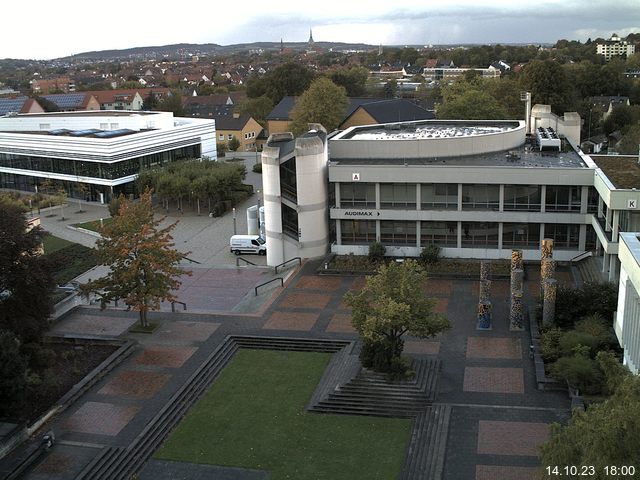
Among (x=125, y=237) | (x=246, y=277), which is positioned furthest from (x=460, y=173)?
(x=125, y=237)

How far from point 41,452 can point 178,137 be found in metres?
52.3

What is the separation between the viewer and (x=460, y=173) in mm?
39750

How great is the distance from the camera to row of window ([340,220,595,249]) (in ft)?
130

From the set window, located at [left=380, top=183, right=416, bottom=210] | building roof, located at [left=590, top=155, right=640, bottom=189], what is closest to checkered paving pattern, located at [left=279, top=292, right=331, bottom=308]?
window, located at [left=380, top=183, right=416, bottom=210]

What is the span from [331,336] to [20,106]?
11116 cm

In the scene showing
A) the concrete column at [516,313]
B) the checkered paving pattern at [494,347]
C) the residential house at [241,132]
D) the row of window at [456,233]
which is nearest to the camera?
the checkered paving pattern at [494,347]

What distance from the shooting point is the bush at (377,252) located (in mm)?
40969

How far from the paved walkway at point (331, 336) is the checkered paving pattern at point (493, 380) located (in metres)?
0.04

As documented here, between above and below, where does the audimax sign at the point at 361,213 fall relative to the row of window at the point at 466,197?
below

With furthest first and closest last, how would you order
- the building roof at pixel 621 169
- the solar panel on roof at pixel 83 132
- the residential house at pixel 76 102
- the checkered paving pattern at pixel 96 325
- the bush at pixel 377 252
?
the residential house at pixel 76 102 → the solar panel on roof at pixel 83 132 → the bush at pixel 377 252 → the building roof at pixel 621 169 → the checkered paving pattern at pixel 96 325

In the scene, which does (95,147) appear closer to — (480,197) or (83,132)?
(83,132)

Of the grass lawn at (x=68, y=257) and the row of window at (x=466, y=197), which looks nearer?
the row of window at (x=466, y=197)

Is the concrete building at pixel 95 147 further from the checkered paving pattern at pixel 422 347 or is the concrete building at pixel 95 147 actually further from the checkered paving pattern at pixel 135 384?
the checkered paving pattern at pixel 422 347

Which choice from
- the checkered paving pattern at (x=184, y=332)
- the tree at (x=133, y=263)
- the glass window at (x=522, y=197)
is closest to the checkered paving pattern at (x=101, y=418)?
the checkered paving pattern at (x=184, y=332)
